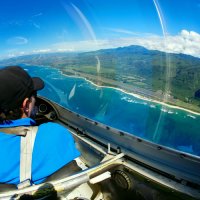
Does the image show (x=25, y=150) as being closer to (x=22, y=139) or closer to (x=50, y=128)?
(x=22, y=139)

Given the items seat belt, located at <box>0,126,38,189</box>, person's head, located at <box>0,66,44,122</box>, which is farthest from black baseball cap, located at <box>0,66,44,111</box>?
seat belt, located at <box>0,126,38,189</box>

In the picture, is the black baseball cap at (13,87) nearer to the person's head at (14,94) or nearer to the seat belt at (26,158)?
the person's head at (14,94)

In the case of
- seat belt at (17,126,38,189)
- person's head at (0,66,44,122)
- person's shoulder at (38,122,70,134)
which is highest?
person's head at (0,66,44,122)

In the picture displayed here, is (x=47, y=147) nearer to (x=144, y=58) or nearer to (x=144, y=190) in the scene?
(x=144, y=190)

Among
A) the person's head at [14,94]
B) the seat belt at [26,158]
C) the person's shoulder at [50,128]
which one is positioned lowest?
the seat belt at [26,158]

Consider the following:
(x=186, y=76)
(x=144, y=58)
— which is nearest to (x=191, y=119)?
(x=186, y=76)

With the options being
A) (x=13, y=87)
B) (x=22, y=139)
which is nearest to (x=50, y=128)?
(x=22, y=139)

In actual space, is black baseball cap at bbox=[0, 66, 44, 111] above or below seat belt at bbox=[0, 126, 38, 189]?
above

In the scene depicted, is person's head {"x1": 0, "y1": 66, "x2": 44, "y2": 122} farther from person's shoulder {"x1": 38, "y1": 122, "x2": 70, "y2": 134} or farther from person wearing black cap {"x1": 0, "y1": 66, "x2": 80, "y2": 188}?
person's shoulder {"x1": 38, "y1": 122, "x2": 70, "y2": 134}

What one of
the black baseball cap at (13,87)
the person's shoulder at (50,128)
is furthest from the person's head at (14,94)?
the person's shoulder at (50,128)
